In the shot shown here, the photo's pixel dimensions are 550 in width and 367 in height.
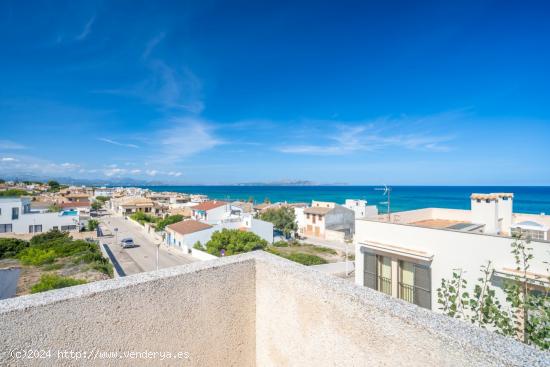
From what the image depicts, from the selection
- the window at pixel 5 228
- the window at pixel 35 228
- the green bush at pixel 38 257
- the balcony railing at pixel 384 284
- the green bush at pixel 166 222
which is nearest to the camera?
the balcony railing at pixel 384 284

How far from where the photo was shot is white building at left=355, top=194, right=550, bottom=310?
5.25 meters

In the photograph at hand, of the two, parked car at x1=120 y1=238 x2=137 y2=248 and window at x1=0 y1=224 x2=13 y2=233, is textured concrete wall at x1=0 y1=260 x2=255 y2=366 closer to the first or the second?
parked car at x1=120 y1=238 x2=137 y2=248

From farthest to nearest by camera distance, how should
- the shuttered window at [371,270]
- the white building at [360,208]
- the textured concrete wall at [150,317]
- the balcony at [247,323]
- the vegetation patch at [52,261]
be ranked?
the white building at [360,208], the vegetation patch at [52,261], the shuttered window at [371,270], the textured concrete wall at [150,317], the balcony at [247,323]

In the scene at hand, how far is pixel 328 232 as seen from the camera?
115 ft

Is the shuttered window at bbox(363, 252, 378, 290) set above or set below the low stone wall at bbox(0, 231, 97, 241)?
above

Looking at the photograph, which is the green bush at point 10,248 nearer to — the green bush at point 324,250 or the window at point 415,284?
the green bush at point 324,250

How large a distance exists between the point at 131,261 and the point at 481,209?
23609 millimetres

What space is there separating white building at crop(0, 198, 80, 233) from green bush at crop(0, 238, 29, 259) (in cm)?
964

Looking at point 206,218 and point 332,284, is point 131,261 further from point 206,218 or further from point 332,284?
point 332,284

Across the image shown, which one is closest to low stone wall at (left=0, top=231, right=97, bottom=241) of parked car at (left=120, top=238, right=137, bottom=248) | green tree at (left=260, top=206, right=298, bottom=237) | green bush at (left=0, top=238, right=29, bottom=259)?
parked car at (left=120, top=238, right=137, bottom=248)

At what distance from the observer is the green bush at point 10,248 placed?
19609 mm

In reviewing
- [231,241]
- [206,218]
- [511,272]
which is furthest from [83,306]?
[206,218]

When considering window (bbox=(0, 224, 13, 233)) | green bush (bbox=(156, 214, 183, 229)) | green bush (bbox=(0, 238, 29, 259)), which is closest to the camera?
green bush (bbox=(0, 238, 29, 259))

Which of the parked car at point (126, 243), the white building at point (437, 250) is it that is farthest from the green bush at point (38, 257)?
the white building at point (437, 250)
